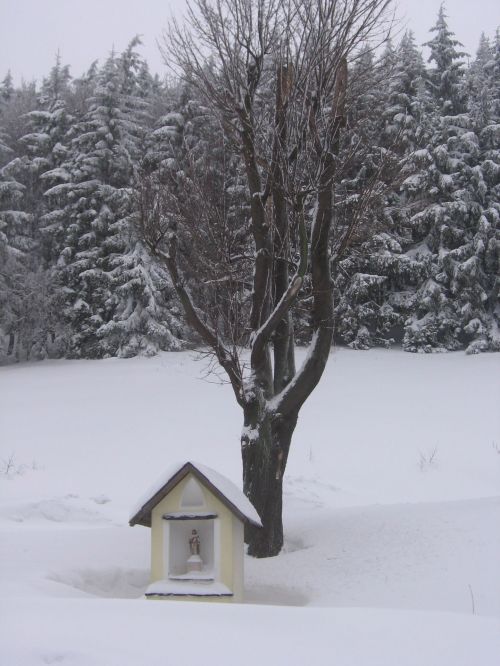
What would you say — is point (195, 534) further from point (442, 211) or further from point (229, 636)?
point (442, 211)

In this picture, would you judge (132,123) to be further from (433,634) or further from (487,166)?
(433,634)

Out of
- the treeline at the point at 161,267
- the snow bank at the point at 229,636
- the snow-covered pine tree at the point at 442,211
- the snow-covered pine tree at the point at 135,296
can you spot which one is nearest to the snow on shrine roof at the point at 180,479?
the snow bank at the point at 229,636

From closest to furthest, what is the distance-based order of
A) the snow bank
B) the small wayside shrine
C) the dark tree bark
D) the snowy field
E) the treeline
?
the snow bank, the snowy field, the small wayside shrine, the dark tree bark, the treeline

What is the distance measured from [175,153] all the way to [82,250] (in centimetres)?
627

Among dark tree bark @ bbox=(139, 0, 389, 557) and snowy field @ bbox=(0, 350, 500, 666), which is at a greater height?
dark tree bark @ bbox=(139, 0, 389, 557)

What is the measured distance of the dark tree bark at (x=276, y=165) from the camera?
26.2 ft

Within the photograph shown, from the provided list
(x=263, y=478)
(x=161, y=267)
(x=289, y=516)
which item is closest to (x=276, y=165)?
(x=263, y=478)

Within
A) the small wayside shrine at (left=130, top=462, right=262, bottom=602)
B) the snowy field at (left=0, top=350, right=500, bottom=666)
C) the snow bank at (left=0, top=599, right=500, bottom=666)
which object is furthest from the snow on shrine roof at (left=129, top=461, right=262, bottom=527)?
the snow bank at (left=0, top=599, right=500, bottom=666)

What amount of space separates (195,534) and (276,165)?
477 centimetres

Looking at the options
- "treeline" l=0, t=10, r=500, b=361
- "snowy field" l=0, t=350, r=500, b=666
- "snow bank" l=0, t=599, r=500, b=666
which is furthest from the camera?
"treeline" l=0, t=10, r=500, b=361

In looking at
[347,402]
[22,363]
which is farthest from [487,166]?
[22,363]

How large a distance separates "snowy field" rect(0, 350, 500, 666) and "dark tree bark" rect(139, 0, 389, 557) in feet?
4.72

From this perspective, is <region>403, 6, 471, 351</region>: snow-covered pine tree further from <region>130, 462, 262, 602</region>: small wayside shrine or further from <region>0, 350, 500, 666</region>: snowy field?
<region>130, 462, 262, 602</region>: small wayside shrine

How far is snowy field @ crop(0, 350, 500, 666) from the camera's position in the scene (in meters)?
3.51
